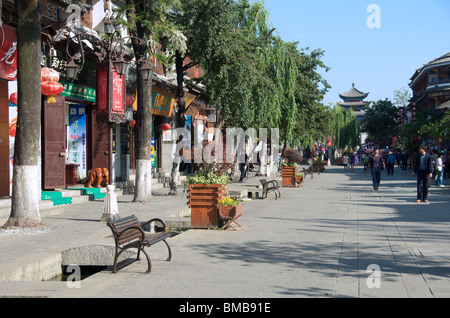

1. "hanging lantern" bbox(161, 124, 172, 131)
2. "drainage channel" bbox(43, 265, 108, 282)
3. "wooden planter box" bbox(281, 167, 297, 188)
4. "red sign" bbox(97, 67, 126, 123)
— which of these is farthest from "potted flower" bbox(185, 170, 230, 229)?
"wooden planter box" bbox(281, 167, 297, 188)

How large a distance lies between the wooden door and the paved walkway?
78.1 inches

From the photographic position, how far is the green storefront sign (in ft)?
56.4

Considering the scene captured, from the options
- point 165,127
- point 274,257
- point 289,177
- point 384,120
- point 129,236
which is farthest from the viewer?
point 384,120

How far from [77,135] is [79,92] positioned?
2.07 metres

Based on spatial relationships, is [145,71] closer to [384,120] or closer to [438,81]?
[438,81]

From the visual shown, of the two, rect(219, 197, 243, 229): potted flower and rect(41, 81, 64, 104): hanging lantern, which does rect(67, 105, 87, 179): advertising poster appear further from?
rect(219, 197, 243, 229): potted flower

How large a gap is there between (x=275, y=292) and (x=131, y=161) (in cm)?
1859

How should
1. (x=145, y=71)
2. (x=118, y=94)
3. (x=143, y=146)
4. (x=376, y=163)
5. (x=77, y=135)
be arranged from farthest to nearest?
(x=376, y=163) < (x=77, y=135) < (x=118, y=94) < (x=143, y=146) < (x=145, y=71)

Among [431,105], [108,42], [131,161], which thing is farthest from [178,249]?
[431,105]

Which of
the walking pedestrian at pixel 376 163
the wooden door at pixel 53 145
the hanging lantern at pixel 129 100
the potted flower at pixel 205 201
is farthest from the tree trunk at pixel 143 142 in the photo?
the walking pedestrian at pixel 376 163

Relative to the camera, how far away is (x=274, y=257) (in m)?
8.31

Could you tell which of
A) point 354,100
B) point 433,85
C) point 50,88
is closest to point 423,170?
point 50,88

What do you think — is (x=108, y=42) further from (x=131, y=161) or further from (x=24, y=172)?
(x=131, y=161)

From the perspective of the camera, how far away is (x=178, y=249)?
9078 millimetres
